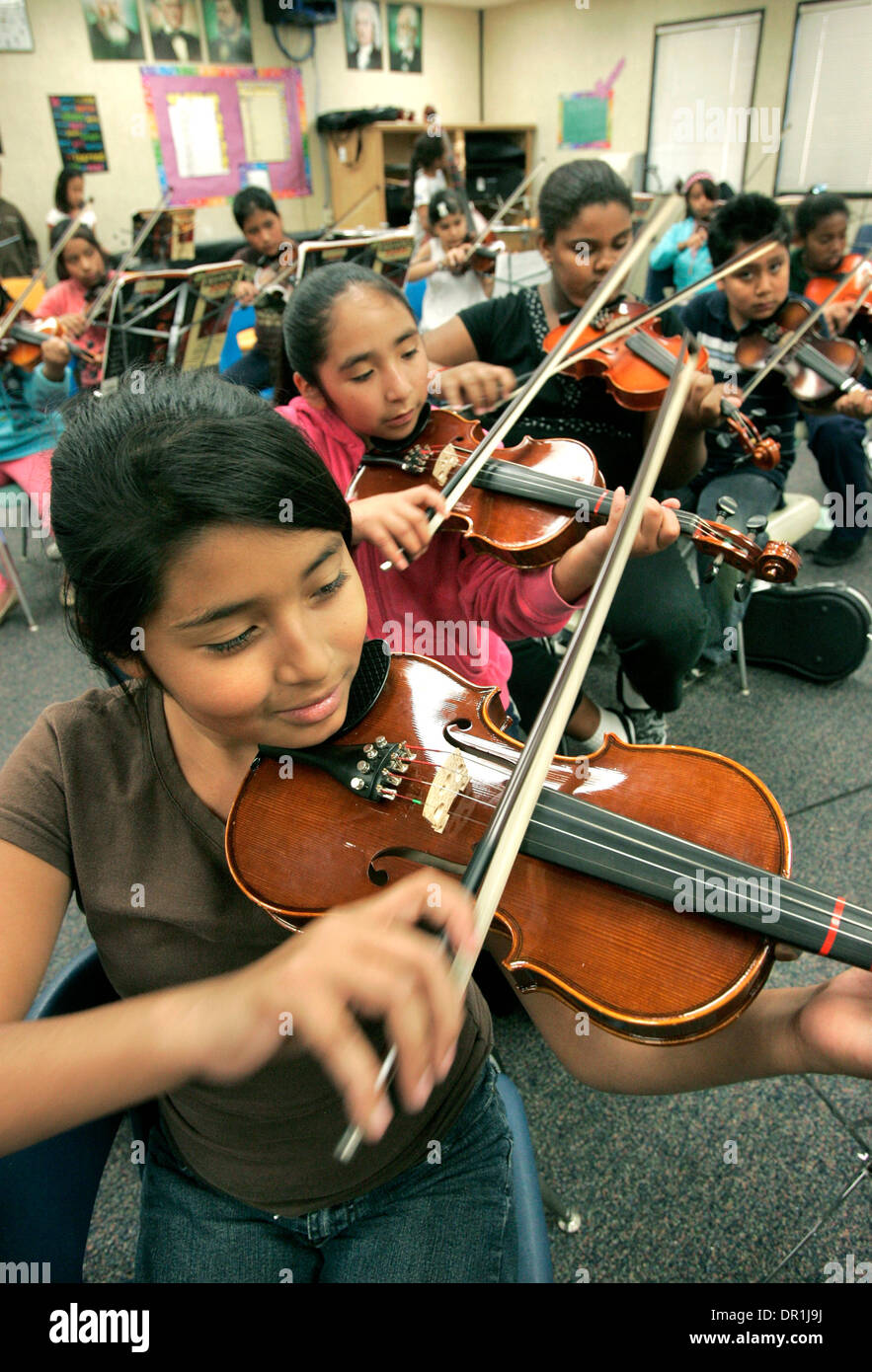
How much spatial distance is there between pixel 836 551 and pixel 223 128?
19.1ft

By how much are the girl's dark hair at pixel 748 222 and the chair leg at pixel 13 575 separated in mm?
2668

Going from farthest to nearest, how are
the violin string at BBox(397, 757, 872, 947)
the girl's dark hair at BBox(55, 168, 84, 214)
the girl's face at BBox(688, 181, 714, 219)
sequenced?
the girl's face at BBox(688, 181, 714, 219) < the girl's dark hair at BBox(55, 168, 84, 214) < the violin string at BBox(397, 757, 872, 947)

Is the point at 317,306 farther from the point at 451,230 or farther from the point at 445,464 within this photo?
the point at 451,230

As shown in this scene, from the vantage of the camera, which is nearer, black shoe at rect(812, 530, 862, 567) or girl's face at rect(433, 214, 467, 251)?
black shoe at rect(812, 530, 862, 567)

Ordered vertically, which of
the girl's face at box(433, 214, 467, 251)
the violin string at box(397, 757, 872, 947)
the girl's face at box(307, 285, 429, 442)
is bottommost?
the violin string at box(397, 757, 872, 947)

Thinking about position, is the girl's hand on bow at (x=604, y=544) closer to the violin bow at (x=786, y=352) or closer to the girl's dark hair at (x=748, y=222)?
the violin bow at (x=786, y=352)

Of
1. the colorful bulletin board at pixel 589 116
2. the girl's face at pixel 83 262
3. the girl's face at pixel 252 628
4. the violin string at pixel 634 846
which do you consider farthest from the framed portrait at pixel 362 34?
the violin string at pixel 634 846

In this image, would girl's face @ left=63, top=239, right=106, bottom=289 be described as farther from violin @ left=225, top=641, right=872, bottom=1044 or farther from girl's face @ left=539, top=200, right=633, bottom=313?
violin @ left=225, top=641, right=872, bottom=1044

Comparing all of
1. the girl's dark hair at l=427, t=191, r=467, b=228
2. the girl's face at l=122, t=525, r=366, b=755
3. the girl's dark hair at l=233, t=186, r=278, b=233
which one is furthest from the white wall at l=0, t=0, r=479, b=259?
the girl's face at l=122, t=525, r=366, b=755

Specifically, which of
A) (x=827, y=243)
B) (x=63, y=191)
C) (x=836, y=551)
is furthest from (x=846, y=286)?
(x=63, y=191)

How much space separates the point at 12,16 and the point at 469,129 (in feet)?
12.6

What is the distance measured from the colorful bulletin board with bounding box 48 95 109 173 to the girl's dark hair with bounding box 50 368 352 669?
6094 mm

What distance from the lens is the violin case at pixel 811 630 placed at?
7.22 feet

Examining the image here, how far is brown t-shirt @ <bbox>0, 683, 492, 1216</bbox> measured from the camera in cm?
71
